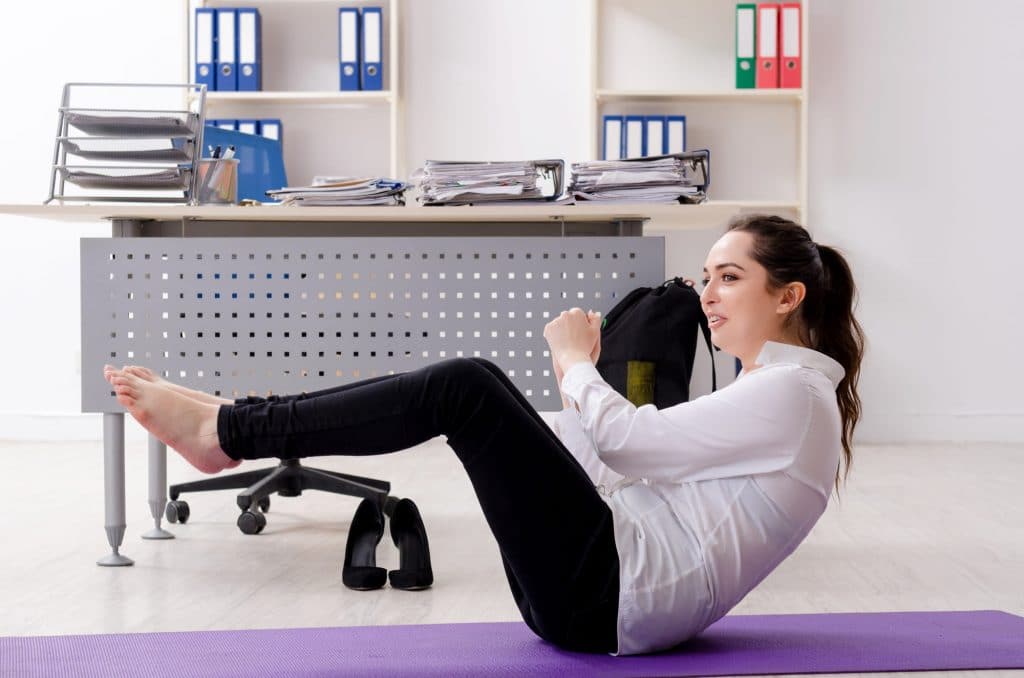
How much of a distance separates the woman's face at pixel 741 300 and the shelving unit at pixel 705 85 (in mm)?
3026

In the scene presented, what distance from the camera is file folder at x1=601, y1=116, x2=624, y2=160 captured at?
4.36 metres

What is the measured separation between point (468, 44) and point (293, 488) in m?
2.35

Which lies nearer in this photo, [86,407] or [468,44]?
[86,407]

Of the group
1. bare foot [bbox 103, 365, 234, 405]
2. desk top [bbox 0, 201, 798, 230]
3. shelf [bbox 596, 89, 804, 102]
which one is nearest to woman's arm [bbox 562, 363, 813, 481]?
bare foot [bbox 103, 365, 234, 405]

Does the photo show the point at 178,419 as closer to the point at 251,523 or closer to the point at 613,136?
the point at 251,523

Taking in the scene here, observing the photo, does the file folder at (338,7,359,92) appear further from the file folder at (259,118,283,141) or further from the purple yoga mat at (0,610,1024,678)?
the purple yoga mat at (0,610,1024,678)

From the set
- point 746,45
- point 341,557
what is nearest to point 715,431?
point 341,557

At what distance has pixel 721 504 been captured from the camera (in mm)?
1502

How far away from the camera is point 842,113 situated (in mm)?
4605

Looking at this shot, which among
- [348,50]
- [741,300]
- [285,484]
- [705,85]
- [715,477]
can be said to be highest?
[348,50]

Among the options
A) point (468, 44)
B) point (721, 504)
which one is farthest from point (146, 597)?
point (468, 44)

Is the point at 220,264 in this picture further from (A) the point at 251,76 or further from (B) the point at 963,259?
(B) the point at 963,259

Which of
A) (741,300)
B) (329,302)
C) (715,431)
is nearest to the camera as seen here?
(715,431)

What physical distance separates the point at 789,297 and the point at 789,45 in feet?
9.98
